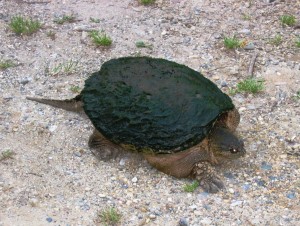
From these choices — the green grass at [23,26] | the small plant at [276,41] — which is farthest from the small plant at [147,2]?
the small plant at [276,41]

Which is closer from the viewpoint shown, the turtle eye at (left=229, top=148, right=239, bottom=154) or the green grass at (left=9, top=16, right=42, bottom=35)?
the turtle eye at (left=229, top=148, right=239, bottom=154)

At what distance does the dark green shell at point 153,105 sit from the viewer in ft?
13.1

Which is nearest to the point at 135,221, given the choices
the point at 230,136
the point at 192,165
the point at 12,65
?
the point at 192,165

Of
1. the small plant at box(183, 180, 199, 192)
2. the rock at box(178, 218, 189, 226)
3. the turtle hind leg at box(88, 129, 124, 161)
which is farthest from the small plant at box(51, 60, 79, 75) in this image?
the rock at box(178, 218, 189, 226)

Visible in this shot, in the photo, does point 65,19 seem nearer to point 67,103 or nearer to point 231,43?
point 67,103

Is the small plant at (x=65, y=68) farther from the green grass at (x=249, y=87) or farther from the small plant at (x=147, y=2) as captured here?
the green grass at (x=249, y=87)

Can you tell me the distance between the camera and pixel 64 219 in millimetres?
3744

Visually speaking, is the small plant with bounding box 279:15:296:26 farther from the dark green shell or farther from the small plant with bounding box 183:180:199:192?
the small plant with bounding box 183:180:199:192

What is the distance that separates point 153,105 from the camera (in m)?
4.06

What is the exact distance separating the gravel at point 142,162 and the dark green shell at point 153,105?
0.30m

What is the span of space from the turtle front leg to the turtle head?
0.13 metres

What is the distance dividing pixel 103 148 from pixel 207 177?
0.83m

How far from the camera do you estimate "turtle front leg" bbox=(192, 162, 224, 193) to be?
402 centimetres

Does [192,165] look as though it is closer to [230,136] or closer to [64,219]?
[230,136]
